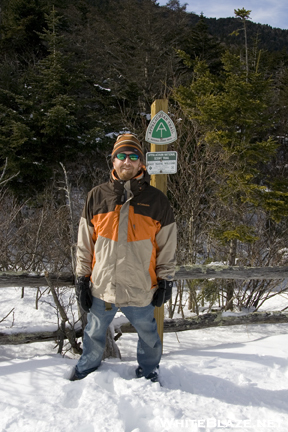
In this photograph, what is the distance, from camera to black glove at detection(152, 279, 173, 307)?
234 centimetres

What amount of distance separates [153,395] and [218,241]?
5.62 meters

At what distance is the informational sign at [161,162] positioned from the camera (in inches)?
121

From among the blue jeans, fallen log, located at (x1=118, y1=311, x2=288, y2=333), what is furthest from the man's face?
fallen log, located at (x1=118, y1=311, x2=288, y2=333)

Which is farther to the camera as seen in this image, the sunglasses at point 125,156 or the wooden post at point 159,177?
the wooden post at point 159,177

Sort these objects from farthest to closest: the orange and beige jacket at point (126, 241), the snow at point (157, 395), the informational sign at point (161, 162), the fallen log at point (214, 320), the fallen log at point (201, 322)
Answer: the fallen log at point (214, 320) → the fallen log at point (201, 322) → the informational sign at point (161, 162) → the orange and beige jacket at point (126, 241) → the snow at point (157, 395)

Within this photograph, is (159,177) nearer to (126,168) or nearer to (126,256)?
(126,168)

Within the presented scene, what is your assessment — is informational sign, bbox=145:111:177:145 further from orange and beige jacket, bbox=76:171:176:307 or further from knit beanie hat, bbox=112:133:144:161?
orange and beige jacket, bbox=76:171:176:307

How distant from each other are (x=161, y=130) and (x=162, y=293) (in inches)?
67.7

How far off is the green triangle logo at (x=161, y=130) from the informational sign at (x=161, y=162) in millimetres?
202

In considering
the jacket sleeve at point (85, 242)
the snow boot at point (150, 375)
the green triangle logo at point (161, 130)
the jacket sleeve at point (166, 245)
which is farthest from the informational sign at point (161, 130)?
the snow boot at point (150, 375)

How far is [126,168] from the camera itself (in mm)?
2371

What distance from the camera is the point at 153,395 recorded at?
2.13 m

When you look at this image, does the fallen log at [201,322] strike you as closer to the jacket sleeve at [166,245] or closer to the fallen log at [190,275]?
the fallen log at [190,275]

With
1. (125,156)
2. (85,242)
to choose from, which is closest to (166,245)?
(85,242)
